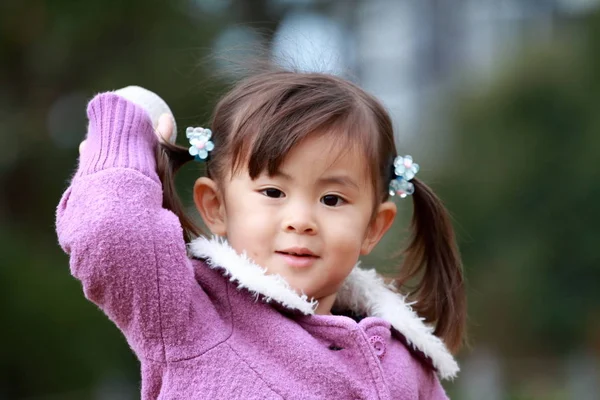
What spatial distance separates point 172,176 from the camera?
1.98 m

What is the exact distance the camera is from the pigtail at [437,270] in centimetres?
229

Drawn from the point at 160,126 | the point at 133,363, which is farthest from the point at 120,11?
the point at 160,126

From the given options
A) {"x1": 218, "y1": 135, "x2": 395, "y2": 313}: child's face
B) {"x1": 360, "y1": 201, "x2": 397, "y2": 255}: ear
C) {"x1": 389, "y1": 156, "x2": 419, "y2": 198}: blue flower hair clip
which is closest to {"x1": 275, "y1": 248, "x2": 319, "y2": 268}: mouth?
{"x1": 218, "y1": 135, "x2": 395, "y2": 313}: child's face

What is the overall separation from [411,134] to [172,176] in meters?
9.50

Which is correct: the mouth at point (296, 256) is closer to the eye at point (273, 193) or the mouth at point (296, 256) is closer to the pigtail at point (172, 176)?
the eye at point (273, 193)

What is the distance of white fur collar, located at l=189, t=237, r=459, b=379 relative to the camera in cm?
183

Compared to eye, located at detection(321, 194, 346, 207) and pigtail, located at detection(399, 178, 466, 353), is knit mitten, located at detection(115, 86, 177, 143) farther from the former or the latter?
pigtail, located at detection(399, 178, 466, 353)

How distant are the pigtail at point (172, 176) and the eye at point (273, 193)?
21 centimetres

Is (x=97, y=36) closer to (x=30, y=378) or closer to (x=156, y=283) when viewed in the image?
(x=30, y=378)

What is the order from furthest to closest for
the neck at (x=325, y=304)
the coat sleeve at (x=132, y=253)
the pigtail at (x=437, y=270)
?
the pigtail at (x=437, y=270), the neck at (x=325, y=304), the coat sleeve at (x=132, y=253)

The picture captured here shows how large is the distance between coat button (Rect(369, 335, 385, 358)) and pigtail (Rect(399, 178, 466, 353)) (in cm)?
36

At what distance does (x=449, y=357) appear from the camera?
2141 mm

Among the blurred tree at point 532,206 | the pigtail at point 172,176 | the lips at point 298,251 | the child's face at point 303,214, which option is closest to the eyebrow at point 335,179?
the child's face at point 303,214

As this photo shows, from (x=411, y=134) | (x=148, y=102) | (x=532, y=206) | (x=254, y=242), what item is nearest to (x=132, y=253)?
(x=254, y=242)
